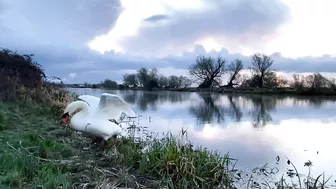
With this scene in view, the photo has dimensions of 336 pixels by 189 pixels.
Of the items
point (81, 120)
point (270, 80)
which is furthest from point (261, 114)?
point (270, 80)

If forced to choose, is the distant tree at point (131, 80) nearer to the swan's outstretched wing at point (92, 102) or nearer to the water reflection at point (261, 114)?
the water reflection at point (261, 114)

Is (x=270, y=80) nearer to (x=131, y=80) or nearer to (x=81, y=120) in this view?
(x=131, y=80)

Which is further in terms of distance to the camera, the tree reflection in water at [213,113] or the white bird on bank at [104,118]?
the tree reflection in water at [213,113]

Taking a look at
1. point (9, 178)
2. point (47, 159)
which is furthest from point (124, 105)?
point (9, 178)


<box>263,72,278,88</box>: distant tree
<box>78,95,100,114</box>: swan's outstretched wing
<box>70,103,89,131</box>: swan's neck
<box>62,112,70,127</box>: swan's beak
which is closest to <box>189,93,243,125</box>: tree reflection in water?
<box>78,95,100,114</box>: swan's outstretched wing

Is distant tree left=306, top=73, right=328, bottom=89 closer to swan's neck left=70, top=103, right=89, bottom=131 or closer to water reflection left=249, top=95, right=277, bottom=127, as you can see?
water reflection left=249, top=95, right=277, bottom=127

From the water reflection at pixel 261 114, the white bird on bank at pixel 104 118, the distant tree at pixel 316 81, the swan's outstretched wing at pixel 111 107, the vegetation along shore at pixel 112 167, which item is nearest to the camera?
the vegetation along shore at pixel 112 167

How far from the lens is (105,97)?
20.8 feet

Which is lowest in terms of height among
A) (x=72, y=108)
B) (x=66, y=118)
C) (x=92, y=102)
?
(x=66, y=118)

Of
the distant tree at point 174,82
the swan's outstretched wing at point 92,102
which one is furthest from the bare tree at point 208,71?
the swan's outstretched wing at point 92,102

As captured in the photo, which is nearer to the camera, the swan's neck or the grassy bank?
the grassy bank

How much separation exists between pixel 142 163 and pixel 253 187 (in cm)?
185

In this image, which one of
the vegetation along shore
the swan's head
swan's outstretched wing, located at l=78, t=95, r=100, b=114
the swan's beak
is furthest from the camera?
the swan's beak

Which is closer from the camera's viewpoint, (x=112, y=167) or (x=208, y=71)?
(x=112, y=167)
